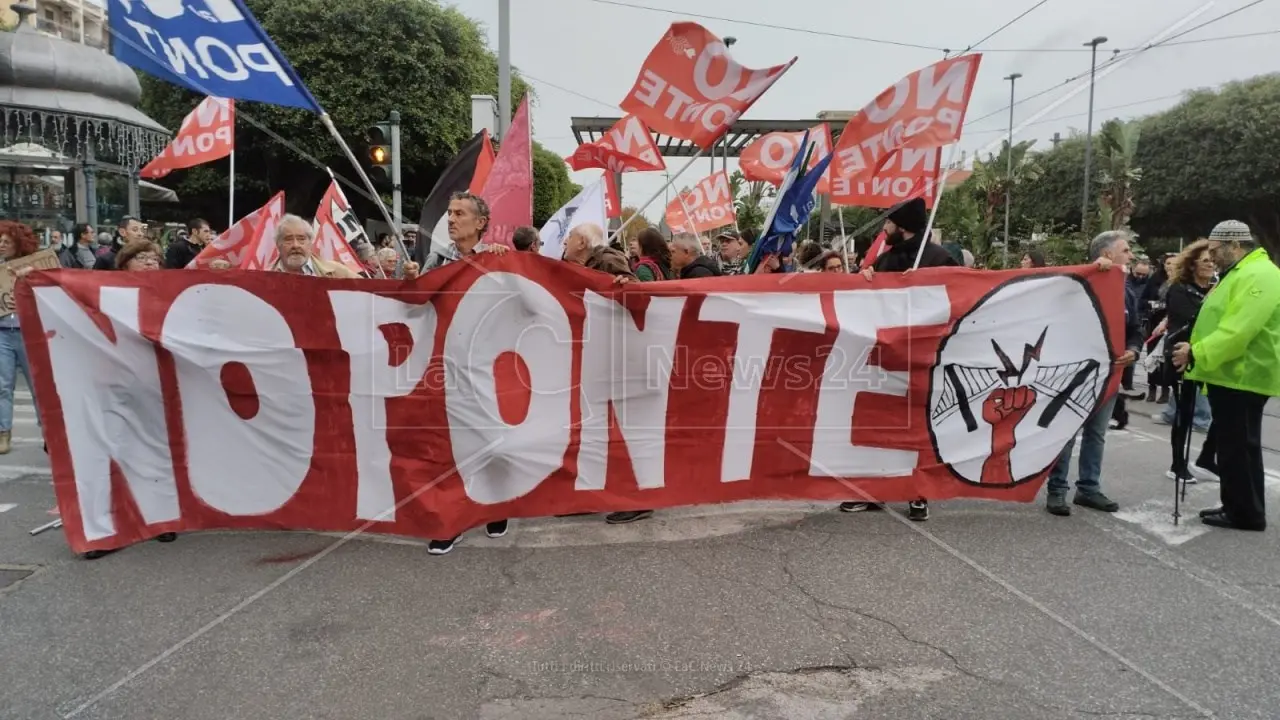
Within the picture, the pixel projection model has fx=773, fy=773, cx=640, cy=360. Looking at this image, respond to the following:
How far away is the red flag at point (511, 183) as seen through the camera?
6.53 metres

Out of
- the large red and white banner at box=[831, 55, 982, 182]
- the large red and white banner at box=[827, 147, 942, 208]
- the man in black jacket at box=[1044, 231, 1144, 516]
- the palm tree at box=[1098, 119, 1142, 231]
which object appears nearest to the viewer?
the man in black jacket at box=[1044, 231, 1144, 516]

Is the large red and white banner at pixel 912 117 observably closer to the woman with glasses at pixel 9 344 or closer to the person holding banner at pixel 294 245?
the person holding banner at pixel 294 245

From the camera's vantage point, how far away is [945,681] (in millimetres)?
2939

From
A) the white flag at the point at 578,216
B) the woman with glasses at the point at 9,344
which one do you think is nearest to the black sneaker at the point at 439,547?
the white flag at the point at 578,216

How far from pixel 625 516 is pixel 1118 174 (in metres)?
27.0

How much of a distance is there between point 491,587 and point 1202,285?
6361 millimetres

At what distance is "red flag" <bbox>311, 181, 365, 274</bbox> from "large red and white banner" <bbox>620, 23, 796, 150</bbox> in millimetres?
3386

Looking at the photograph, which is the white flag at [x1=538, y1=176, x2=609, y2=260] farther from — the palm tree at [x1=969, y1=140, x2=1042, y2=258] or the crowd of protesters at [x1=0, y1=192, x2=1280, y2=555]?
the palm tree at [x1=969, y1=140, x2=1042, y2=258]

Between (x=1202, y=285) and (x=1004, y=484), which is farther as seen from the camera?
(x=1202, y=285)

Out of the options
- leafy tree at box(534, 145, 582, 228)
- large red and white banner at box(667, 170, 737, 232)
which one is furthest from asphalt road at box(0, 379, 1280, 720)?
leafy tree at box(534, 145, 582, 228)

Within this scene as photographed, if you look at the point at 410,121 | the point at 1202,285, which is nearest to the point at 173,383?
the point at 1202,285

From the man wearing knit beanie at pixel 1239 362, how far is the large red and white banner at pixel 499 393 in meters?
0.86

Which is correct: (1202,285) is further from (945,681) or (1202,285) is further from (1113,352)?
(945,681)

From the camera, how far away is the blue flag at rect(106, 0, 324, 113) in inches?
159
